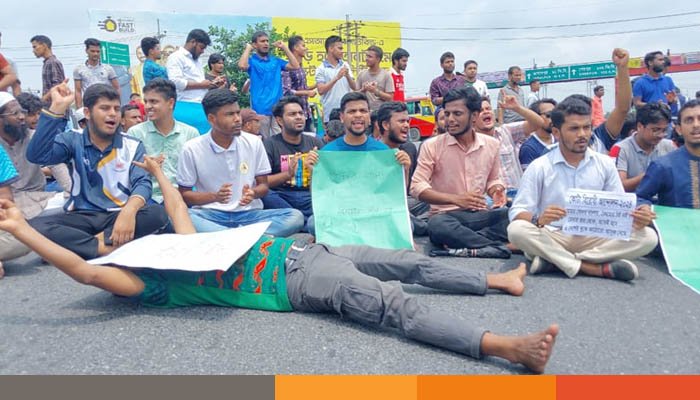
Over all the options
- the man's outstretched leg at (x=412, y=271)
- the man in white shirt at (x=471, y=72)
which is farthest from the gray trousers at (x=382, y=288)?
the man in white shirt at (x=471, y=72)

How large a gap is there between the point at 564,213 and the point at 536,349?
68.7 inches

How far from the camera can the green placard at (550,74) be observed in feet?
147

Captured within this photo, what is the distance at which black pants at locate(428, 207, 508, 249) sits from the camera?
15.3 feet

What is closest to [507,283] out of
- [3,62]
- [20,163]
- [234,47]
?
[20,163]

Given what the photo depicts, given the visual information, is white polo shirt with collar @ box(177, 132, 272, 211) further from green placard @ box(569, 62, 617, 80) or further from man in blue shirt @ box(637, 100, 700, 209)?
green placard @ box(569, 62, 617, 80)

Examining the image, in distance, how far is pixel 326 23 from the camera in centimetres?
3362

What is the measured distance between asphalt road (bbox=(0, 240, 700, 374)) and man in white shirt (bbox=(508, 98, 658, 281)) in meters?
0.32

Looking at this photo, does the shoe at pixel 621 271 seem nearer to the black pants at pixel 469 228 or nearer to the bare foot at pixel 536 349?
the black pants at pixel 469 228

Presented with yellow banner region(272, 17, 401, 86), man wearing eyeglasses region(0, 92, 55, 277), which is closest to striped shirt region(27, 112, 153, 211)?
man wearing eyeglasses region(0, 92, 55, 277)

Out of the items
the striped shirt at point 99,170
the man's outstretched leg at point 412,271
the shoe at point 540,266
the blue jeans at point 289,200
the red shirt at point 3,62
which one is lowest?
the shoe at point 540,266

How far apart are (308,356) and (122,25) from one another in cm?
2713

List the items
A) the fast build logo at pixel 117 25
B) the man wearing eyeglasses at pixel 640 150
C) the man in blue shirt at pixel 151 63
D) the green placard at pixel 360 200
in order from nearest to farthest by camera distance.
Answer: the green placard at pixel 360 200 < the man wearing eyeglasses at pixel 640 150 < the man in blue shirt at pixel 151 63 < the fast build logo at pixel 117 25

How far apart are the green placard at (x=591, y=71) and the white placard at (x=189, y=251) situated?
150 ft

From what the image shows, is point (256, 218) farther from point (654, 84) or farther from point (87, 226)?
point (654, 84)
